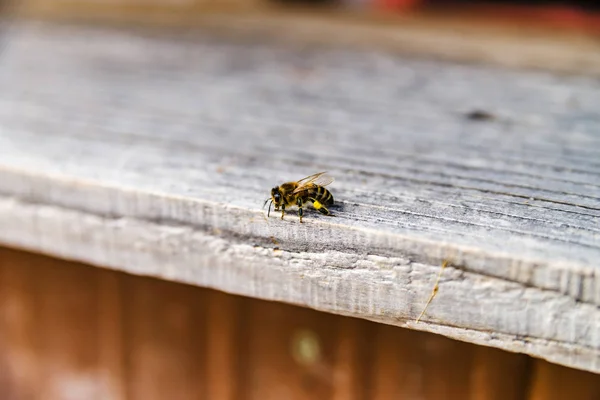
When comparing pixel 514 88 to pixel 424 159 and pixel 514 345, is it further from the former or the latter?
pixel 514 345

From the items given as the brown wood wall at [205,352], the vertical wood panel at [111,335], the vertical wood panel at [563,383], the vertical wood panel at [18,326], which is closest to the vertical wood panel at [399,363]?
the brown wood wall at [205,352]

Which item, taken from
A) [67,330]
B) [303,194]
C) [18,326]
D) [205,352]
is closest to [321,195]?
[303,194]

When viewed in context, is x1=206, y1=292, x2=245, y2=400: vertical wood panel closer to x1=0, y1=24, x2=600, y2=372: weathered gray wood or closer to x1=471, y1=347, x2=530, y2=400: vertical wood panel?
x1=0, y1=24, x2=600, y2=372: weathered gray wood

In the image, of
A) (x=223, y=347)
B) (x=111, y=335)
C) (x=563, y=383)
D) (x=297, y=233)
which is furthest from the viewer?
(x=111, y=335)

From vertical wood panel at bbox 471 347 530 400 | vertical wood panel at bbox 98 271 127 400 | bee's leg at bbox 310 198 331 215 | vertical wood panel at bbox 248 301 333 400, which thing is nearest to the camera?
bee's leg at bbox 310 198 331 215

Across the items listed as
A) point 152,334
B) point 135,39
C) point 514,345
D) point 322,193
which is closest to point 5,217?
point 152,334

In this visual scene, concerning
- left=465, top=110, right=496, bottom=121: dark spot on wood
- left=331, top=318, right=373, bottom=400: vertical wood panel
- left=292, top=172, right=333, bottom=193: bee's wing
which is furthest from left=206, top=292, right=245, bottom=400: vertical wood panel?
left=465, top=110, right=496, bottom=121: dark spot on wood

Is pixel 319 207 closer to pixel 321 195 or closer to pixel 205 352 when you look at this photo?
pixel 321 195

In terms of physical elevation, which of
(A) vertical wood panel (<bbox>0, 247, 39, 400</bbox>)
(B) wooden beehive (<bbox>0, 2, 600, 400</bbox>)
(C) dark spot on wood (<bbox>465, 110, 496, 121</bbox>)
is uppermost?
(C) dark spot on wood (<bbox>465, 110, 496, 121</bbox>)

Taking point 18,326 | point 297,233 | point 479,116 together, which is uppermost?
point 479,116
